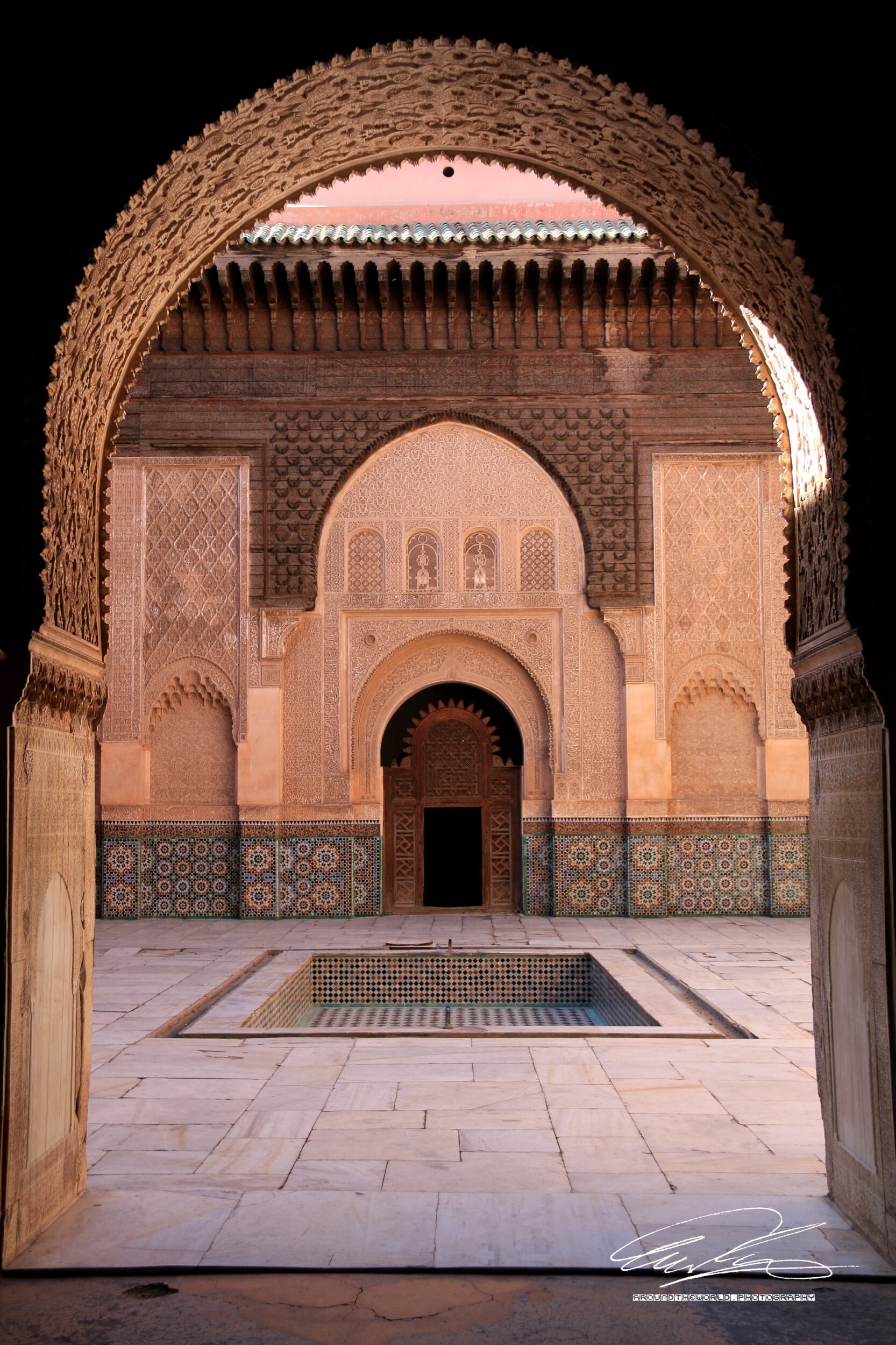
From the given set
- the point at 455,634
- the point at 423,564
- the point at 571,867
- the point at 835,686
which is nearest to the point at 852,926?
the point at 835,686

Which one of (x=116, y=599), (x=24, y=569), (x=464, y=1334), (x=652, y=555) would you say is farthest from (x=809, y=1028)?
(x=116, y=599)

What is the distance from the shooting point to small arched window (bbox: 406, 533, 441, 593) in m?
9.37

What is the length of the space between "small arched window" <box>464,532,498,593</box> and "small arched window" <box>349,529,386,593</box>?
669 mm

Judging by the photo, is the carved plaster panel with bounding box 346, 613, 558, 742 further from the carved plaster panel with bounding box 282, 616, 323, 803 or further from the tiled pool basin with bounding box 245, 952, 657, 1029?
the tiled pool basin with bounding box 245, 952, 657, 1029

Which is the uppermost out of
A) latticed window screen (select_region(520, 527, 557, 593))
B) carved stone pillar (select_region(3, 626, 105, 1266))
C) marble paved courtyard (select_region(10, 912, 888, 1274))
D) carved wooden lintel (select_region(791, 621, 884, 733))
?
latticed window screen (select_region(520, 527, 557, 593))

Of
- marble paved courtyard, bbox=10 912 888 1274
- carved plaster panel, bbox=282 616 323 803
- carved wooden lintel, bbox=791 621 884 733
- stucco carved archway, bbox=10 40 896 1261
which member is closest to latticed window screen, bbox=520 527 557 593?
carved plaster panel, bbox=282 616 323 803

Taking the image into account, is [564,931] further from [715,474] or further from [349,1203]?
[349,1203]

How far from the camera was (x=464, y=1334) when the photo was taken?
2.04 metres

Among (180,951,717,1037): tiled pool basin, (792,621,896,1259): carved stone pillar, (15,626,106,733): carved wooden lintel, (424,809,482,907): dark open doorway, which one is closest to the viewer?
(792,621,896,1259): carved stone pillar

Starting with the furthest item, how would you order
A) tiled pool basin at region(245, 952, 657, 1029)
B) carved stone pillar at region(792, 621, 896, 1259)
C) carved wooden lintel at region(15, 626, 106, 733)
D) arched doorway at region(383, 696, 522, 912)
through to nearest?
arched doorway at region(383, 696, 522, 912)
tiled pool basin at region(245, 952, 657, 1029)
carved wooden lintel at region(15, 626, 106, 733)
carved stone pillar at region(792, 621, 896, 1259)

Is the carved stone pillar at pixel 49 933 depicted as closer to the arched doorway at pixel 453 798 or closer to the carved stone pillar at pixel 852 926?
the carved stone pillar at pixel 852 926

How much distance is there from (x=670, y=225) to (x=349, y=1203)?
2516mm

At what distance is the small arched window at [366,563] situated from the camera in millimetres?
9336

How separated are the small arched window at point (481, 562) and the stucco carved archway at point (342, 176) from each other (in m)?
6.27
